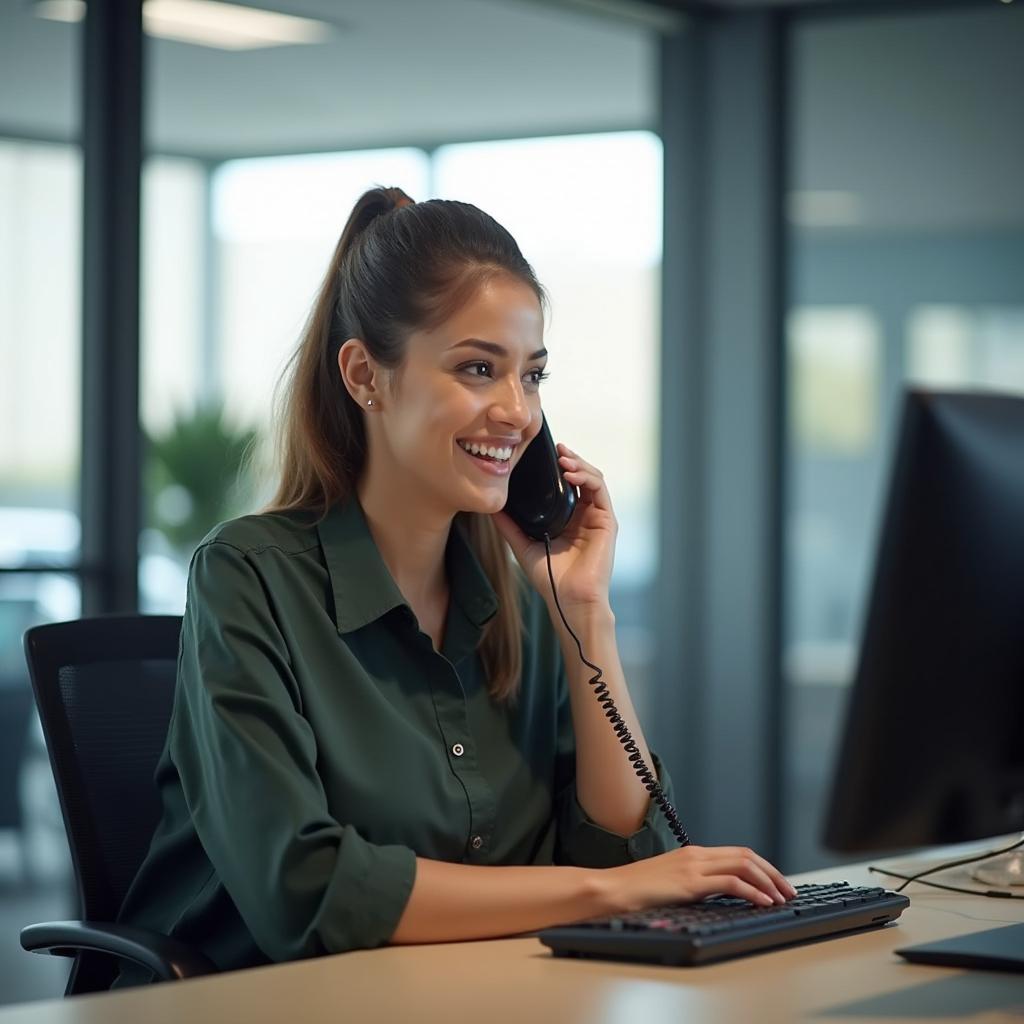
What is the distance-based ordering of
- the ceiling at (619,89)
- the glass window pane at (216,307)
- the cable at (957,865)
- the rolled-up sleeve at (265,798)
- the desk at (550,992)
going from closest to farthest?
1. the desk at (550,992)
2. the rolled-up sleeve at (265,798)
3. the cable at (957,865)
4. the glass window pane at (216,307)
5. the ceiling at (619,89)

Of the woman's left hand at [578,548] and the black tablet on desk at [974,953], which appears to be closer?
the black tablet on desk at [974,953]

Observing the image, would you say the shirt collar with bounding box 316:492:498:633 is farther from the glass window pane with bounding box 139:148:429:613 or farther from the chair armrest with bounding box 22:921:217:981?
the glass window pane with bounding box 139:148:429:613

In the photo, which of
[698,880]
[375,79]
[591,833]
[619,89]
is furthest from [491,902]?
[619,89]

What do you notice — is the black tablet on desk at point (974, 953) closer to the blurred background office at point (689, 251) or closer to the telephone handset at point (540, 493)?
the telephone handset at point (540, 493)

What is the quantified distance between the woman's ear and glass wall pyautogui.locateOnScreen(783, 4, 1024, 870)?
2.59 m

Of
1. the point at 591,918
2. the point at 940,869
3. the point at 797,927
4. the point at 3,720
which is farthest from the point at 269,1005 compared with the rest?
the point at 3,720

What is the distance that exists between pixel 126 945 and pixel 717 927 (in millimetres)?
610

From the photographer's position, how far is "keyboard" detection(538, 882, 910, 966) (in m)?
1.45

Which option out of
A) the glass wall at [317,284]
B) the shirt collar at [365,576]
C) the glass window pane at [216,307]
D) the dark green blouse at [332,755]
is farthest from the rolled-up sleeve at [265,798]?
the glass window pane at [216,307]

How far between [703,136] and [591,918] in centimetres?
336

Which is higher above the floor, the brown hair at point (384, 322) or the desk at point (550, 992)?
the brown hair at point (384, 322)

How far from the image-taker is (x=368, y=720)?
1839 millimetres

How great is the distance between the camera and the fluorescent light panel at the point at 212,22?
344 cm

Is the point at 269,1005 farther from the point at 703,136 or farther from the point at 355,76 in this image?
the point at 703,136
